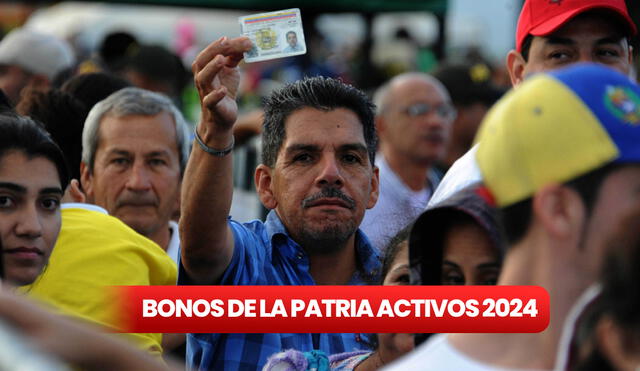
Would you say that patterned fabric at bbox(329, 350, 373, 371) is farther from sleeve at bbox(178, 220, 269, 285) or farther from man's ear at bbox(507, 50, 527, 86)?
man's ear at bbox(507, 50, 527, 86)

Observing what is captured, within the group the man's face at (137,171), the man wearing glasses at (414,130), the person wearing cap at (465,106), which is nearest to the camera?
the man's face at (137,171)

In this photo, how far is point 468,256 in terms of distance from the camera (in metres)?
2.29

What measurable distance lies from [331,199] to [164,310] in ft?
2.79

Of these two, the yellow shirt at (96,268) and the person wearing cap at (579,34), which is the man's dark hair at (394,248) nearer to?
the yellow shirt at (96,268)

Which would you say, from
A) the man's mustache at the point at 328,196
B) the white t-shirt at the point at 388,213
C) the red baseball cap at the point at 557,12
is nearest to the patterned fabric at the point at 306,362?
the white t-shirt at the point at 388,213

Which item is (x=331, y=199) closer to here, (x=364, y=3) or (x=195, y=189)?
(x=195, y=189)

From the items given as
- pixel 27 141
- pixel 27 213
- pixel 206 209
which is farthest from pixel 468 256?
pixel 27 141

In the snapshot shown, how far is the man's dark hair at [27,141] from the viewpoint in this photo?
332cm

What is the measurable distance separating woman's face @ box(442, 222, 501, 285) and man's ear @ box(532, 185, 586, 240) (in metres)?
0.54

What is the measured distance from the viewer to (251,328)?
102 inches

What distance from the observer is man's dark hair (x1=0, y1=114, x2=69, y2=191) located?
332cm

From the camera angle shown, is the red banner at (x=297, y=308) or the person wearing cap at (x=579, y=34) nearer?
the red banner at (x=297, y=308)

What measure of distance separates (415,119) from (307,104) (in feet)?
12.2

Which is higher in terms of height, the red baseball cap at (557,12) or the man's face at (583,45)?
the red baseball cap at (557,12)
